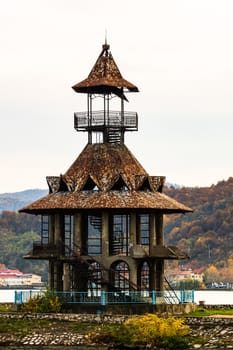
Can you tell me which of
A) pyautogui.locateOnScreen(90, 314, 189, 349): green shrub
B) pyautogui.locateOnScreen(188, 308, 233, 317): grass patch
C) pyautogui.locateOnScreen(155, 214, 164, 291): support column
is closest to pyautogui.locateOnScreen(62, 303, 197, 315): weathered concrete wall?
pyautogui.locateOnScreen(188, 308, 233, 317): grass patch

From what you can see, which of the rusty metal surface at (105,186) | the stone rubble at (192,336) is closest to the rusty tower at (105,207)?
the rusty metal surface at (105,186)

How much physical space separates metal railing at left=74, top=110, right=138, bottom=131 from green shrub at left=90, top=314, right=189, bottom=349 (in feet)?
48.9

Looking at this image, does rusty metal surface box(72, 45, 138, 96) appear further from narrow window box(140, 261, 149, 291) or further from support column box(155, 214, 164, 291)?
narrow window box(140, 261, 149, 291)

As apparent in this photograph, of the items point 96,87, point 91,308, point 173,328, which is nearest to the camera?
point 173,328

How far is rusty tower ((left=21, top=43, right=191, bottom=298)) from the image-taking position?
72.4 meters

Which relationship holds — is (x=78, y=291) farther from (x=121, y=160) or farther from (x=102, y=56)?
(x=102, y=56)

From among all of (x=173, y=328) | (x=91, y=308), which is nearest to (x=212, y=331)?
(x=173, y=328)

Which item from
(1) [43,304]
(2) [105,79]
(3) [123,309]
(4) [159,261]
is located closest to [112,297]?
(3) [123,309]

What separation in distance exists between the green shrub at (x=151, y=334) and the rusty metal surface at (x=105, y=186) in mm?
9443

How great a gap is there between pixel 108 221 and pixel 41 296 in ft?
17.6

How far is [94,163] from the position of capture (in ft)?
245

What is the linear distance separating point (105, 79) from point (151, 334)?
17.9 m

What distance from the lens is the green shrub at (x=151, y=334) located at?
6275 centimetres

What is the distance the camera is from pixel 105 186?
7350 centimetres
